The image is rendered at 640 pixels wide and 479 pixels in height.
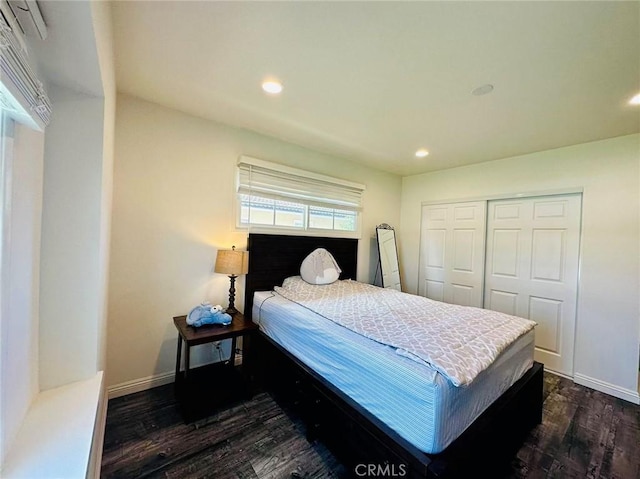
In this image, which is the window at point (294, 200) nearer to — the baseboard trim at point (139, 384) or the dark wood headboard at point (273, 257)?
the dark wood headboard at point (273, 257)

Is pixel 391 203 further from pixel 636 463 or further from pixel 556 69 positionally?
pixel 636 463

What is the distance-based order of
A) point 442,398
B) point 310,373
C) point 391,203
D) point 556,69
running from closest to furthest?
point 442,398
point 556,69
point 310,373
point 391,203

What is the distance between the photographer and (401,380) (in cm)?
128

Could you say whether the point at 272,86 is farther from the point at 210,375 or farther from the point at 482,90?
the point at 210,375

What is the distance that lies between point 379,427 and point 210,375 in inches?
65.6

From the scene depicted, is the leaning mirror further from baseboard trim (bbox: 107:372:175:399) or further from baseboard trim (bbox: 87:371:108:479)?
baseboard trim (bbox: 87:371:108:479)

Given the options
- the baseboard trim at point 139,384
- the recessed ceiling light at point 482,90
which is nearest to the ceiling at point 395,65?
the recessed ceiling light at point 482,90

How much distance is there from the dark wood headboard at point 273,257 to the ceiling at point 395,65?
1165mm

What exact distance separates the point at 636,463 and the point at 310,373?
2.13 m

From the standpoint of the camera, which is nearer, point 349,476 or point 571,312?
point 349,476

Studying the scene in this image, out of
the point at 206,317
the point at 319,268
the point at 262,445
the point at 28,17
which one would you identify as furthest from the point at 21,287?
the point at 319,268

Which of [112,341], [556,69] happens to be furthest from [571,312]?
[112,341]

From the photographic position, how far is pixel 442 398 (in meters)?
1.17

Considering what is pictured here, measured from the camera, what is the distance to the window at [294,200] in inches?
106
